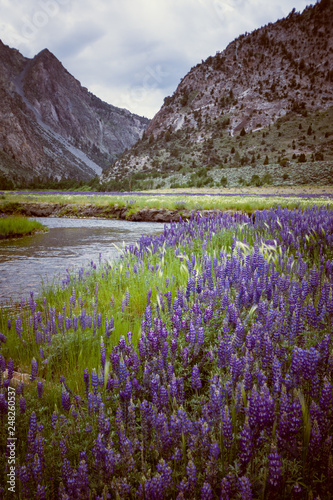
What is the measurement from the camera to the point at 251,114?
71.6 metres

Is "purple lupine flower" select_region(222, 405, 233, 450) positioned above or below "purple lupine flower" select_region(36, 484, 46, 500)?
above

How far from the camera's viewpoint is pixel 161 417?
5.10 feet

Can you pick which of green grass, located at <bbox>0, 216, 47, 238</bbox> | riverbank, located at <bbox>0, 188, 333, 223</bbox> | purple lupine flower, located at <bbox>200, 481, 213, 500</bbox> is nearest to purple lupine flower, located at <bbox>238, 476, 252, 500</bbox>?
purple lupine flower, located at <bbox>200, 481, 213, 500</bbox>

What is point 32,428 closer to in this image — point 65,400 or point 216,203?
point 65,400

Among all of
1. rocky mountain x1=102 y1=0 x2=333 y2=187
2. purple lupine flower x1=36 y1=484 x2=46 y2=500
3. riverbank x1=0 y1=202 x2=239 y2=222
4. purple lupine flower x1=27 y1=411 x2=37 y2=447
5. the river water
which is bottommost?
the river water

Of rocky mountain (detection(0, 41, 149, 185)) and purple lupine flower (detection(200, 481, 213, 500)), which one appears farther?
rocky mountain (detection(0, 41, 149, 185))

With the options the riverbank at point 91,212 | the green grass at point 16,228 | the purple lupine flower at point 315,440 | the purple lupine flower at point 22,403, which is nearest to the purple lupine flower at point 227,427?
the purple lupine flower at point 315,440

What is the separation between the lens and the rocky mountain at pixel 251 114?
50344 mm

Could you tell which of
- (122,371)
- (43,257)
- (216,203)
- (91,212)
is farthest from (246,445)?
(91,212)

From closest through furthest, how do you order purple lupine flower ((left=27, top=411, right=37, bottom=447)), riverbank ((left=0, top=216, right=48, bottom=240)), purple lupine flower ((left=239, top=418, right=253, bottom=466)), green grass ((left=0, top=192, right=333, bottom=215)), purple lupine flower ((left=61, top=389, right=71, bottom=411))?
1. purple lupine flower ((left=239, top=418, right=253, bottom=466))
2. purple lupine flower ((left=27, top=411, right=37, bottom=447))
3. purple lupine flower ((left=61, top=389, right=71, bottom=411))
4. riverbank ((left=0, top=216, right=48, bottom=240))
5. green grass ((left=0, top=192, right=333, bottom=215))

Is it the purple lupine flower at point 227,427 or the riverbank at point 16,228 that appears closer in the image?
the purple lupine flower at point 227,427

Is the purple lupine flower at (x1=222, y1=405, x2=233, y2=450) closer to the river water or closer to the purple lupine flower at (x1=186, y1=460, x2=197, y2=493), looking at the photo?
the purple lupine flower at (x1=186, y1=460, x2=197, y2=493)

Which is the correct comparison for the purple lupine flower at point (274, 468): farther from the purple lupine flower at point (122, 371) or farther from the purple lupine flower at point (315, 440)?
the purple lupine flower at point (122, 371)

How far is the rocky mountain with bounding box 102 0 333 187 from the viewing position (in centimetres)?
5034
